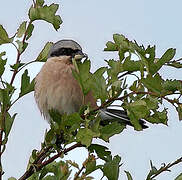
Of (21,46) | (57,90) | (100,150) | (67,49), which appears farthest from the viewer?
(67,49)

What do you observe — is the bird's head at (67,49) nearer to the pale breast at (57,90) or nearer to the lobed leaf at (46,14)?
the pale breast at (57,90)

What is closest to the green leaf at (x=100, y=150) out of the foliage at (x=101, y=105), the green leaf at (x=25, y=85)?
the foliage at (x=101, y=105)

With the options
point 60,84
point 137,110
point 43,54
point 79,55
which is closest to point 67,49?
point 79,55

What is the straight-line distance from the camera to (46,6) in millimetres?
1834

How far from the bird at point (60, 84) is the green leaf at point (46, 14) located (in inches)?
19.7

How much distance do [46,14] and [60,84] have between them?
0.79 m

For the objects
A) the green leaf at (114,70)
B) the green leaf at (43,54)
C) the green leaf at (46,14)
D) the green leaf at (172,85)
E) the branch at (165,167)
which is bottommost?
the branch at (165,167)

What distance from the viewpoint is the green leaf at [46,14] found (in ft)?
5.97

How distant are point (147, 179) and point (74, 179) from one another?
269 millimetres

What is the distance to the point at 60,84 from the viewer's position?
2.57 metres

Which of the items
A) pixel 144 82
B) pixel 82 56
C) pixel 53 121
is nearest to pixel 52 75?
pixel 82 56

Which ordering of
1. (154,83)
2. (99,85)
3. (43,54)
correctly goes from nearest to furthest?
(154,83), (99,85), (43,54)

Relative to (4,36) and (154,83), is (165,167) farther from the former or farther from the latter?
(4,36)

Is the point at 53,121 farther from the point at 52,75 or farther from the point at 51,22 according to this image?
the point at 52,75
